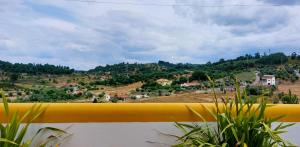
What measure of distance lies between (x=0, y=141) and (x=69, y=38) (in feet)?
25.9

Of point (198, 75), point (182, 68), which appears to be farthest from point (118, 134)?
point (182, 68)

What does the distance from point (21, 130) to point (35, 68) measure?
16.1 ft

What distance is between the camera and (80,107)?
3.58 metres

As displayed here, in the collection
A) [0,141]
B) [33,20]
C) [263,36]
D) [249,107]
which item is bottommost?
[0,141]

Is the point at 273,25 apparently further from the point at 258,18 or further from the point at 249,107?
the point at 249,107

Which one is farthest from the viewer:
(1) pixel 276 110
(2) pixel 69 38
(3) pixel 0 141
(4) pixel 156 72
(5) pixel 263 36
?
(2) pixel 69 38

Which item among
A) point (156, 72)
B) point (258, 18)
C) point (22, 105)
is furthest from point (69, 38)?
point (22, 105)

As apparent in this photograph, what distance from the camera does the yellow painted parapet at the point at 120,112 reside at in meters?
3.53

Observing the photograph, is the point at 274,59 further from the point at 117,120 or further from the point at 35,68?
the point at 117,120

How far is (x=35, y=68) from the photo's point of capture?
8086mm

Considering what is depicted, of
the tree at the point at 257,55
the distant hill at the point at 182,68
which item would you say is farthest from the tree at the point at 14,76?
the tree at the point at 257,55

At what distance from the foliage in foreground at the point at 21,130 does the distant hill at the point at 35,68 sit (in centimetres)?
452

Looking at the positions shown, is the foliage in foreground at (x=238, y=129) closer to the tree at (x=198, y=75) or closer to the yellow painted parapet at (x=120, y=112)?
the yellow painted parapet at (x=120, y=112)

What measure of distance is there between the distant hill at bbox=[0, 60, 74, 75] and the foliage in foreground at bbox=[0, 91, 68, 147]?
4521 millimetres
